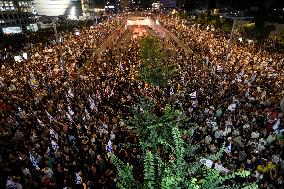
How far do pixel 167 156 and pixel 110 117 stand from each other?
16.9ft

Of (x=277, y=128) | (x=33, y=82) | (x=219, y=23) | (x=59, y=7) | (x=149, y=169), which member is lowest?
(x=277, y=128)

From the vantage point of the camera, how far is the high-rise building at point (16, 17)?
79.0m

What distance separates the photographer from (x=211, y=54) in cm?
2984

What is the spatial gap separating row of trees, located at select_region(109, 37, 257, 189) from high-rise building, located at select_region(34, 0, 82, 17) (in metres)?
67.8

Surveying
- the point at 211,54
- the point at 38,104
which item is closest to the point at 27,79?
the point at 38,104

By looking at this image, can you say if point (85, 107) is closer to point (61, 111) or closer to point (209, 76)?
point (61, 111)

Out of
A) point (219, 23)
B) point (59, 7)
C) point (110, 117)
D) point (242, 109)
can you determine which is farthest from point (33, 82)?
point (59, 7)

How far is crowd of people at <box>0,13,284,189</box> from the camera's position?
1094 centimetres

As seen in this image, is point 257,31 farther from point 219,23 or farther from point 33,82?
point 33,82

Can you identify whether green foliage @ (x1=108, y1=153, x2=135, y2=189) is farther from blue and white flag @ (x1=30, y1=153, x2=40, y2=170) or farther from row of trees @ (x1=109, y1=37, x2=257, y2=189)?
blue and white flag @ (x1=30, y1=153, x2=40, y2=170)

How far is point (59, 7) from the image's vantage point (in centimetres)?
9581

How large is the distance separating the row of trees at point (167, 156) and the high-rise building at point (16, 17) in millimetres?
68081

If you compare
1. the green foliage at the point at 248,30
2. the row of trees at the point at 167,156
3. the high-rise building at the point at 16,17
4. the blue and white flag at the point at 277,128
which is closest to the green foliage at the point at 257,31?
the green foliage at the point at 248,30

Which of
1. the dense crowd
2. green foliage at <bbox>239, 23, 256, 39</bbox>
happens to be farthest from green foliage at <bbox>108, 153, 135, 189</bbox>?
green foliage at <bbox>239, 23, 256, 39</bbox>
